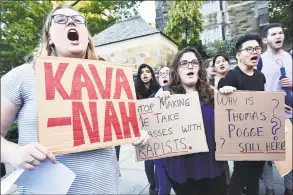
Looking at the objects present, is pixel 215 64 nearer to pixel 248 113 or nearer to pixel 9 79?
pixel 248 113

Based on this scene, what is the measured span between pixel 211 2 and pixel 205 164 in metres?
20.0

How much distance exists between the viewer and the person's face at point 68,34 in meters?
1.27

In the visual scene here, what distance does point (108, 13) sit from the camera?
18234mm

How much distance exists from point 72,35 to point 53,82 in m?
0.31

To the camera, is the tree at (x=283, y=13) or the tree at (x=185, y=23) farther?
the tree at (x=283, y=13)

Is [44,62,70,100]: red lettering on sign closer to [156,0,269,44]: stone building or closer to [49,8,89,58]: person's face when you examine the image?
[49,8,89,58]: person's face

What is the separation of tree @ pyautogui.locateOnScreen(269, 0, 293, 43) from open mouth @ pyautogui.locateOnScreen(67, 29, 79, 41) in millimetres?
19915

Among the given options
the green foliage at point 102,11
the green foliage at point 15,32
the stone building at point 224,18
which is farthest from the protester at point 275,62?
the stone building at point 224,18

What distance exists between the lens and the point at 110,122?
131 centimetres

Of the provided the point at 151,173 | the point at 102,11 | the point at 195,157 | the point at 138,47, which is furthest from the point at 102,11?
the point at 195,157

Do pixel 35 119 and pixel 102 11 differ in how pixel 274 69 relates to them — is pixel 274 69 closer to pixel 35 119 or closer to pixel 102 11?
pixel 35 119

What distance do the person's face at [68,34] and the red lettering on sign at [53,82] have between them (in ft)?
0.38

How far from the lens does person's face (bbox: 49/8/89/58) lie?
1273mm

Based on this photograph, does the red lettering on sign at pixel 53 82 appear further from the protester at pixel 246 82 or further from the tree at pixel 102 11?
the tree at pixel 102 11
